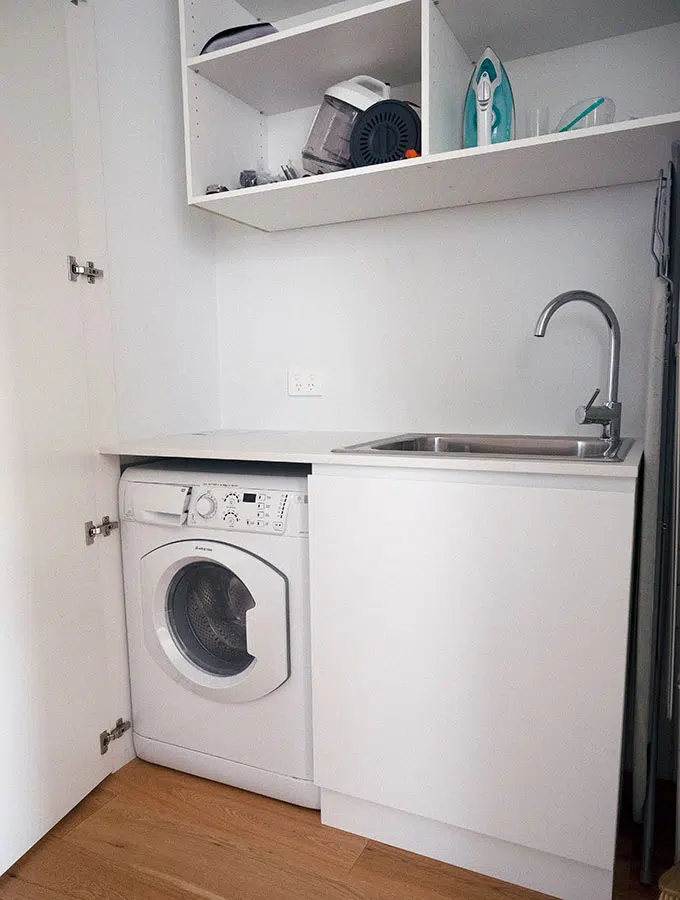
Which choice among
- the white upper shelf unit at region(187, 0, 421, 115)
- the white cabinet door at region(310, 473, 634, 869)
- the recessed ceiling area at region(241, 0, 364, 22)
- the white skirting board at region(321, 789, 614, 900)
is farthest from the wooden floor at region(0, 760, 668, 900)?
the recessed ceiling area at region(241, 0, 364, 22)

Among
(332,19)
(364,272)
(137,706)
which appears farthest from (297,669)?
(332,19)

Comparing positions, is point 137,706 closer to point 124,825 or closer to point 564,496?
point 124,825

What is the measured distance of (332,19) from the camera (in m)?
1.52

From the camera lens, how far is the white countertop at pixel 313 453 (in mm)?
1195

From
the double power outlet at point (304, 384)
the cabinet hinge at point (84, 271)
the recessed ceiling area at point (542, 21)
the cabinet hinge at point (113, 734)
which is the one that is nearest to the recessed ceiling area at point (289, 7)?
the recessed ceiling area at point (542, 21)

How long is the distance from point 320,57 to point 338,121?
0.16m

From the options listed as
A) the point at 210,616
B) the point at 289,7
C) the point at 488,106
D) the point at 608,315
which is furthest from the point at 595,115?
the point at 210,616

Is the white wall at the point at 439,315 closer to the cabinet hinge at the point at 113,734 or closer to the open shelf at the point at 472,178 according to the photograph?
the open shelf at the point at 472,178

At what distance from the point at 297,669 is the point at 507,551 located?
0.63 meters

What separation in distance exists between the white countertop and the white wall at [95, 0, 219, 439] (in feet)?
0.49

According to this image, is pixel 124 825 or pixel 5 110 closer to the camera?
pixel 5 110

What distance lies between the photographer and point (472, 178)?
1598 millimetres

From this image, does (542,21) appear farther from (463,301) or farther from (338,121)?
(463,301)

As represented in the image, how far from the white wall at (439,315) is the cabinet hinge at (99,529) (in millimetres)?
688
